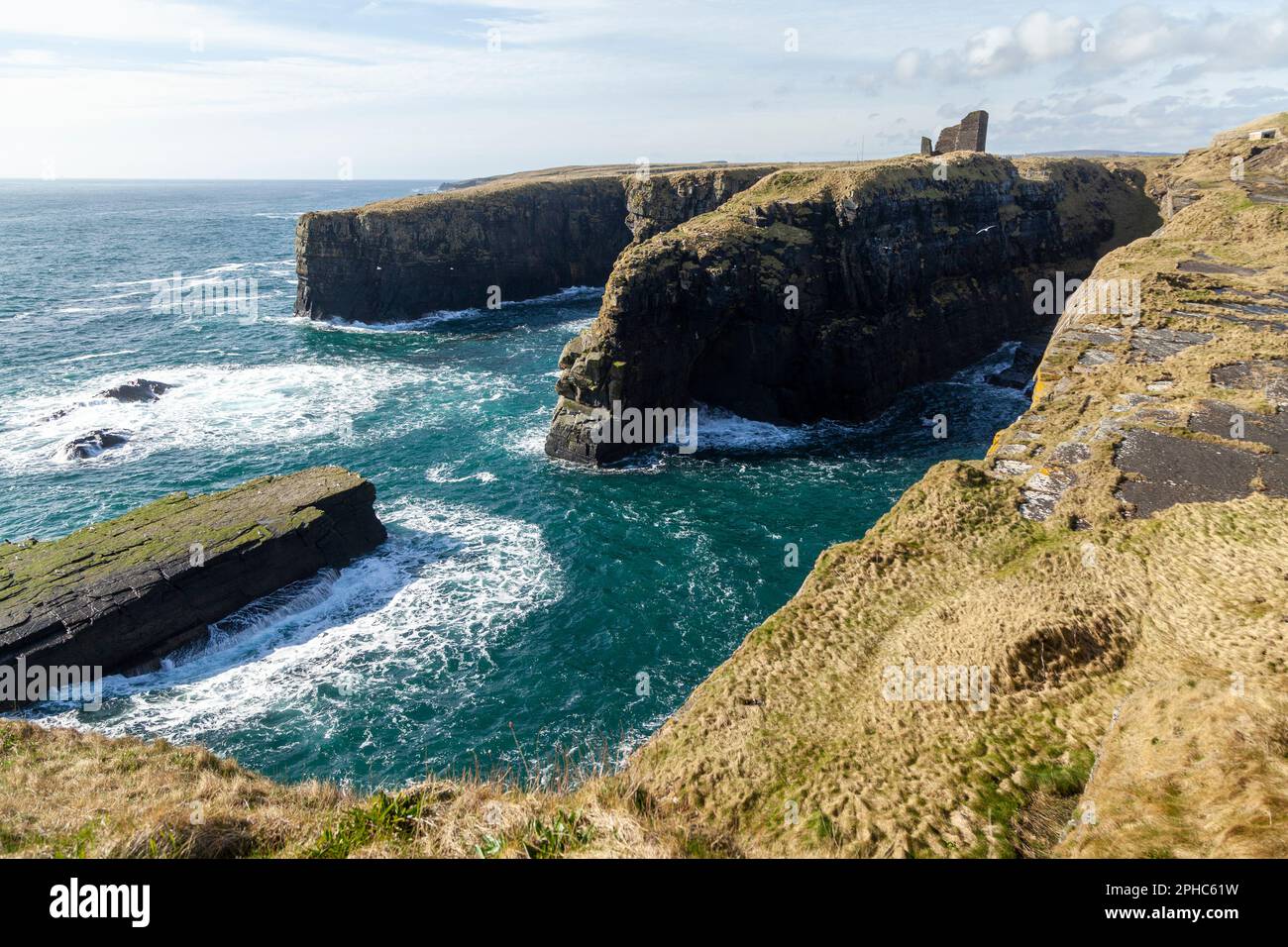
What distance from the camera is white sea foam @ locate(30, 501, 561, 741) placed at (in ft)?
89.4

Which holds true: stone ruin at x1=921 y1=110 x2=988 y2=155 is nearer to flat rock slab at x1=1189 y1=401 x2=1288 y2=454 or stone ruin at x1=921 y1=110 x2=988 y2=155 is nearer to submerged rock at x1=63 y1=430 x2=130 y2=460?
flat rock slab at x1=1189 y1=401 x2=1288 y2=454

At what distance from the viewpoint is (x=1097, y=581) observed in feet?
55.5

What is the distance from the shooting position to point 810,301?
56.7 meters

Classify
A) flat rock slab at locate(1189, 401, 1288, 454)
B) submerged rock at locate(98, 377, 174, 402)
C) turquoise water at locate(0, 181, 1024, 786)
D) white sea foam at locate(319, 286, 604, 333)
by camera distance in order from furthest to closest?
white sea foam at locate(319, 286, 604, 333) → submerged rock at locate(98, 377, 174, 402) → turquoise water at locate(0, 181, 1024, 786) → flat rock slab at locate(1189, 401, 1288, 454)

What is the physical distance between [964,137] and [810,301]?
140ft

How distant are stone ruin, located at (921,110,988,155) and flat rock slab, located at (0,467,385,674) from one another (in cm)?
7485

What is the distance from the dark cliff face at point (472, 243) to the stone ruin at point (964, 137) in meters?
23.2

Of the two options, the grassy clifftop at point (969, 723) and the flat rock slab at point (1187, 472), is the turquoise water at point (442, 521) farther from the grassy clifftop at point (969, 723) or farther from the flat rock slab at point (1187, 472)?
the flat rock slab at point (1187, 472)

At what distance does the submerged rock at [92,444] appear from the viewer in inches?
1893

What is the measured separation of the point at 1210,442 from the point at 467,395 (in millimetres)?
53158

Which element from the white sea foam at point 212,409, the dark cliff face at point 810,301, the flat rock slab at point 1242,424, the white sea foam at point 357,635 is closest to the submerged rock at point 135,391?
the white sea foam at point 212,409

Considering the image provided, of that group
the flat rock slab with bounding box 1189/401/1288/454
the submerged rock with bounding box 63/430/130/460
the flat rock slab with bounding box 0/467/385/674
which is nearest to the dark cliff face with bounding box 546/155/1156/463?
the flat rock slab with bounding box 0/467/385/674
